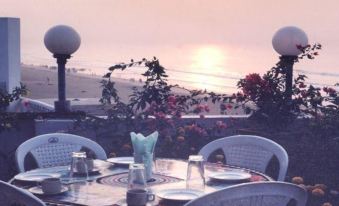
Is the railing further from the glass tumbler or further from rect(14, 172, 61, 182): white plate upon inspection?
the glass tumbler

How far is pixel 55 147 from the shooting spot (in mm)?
4672

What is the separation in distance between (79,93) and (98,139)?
1338cm

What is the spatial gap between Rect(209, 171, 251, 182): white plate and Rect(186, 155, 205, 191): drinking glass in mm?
223

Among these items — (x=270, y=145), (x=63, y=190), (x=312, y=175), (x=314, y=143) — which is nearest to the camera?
(x=63, y=190)

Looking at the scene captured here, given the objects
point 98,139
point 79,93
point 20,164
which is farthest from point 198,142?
point 79,93

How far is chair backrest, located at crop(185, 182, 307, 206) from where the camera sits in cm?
250

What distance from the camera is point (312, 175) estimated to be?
6367mm

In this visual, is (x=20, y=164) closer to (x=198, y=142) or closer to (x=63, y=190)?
(x=63, y=190)

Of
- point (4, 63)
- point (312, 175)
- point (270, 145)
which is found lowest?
point (312, 175)

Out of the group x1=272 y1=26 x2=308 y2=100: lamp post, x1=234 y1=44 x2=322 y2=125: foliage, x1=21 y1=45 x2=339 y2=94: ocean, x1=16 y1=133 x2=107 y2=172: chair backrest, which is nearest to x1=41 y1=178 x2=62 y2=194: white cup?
x1=16 y1=133 x2=107 y2=172: chair backrest

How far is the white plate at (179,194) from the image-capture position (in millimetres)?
3082

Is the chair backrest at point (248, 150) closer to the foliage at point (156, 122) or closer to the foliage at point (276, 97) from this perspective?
the foliage at point (156, 122)

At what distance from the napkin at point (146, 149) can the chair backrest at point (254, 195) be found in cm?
101

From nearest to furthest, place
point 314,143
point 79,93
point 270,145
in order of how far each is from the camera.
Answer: point 270,145
point 314,143
point 79,93
